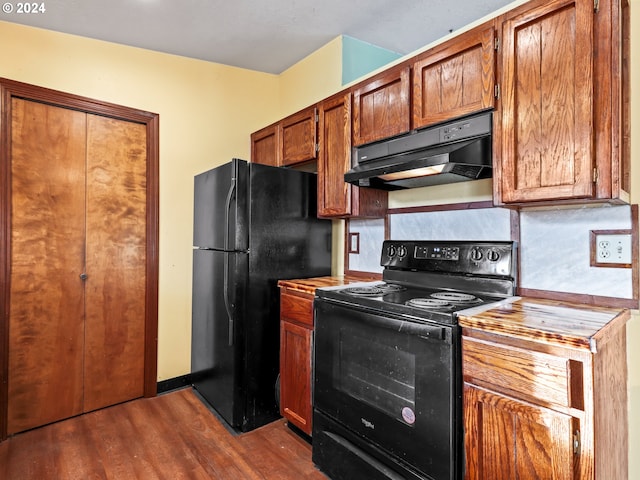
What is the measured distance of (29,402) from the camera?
7.75 feet

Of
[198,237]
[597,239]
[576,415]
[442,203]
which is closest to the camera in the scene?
[576,415]

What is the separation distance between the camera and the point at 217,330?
2.51m

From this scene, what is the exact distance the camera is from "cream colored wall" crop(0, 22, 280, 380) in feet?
8.13

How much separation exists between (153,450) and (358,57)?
9.76ft

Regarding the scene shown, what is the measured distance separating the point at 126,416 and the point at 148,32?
2679mm

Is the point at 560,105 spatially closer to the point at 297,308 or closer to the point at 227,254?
the point at 297,308

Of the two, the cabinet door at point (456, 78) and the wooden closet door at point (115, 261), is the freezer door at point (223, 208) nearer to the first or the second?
the wooden closet door at point (115, 261)

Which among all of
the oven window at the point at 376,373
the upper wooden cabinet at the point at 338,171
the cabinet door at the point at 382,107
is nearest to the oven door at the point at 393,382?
the oven window at the point at 376,373

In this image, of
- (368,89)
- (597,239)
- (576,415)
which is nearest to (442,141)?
(368,89)

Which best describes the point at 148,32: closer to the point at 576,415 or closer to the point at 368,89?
the point at 368,89

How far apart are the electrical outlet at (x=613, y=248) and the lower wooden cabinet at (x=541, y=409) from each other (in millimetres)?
292

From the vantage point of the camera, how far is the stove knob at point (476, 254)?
5.98 feet

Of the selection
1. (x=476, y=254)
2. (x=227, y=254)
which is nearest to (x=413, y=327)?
(x=476, y=254)

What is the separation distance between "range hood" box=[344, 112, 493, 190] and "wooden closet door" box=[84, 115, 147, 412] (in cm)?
171
